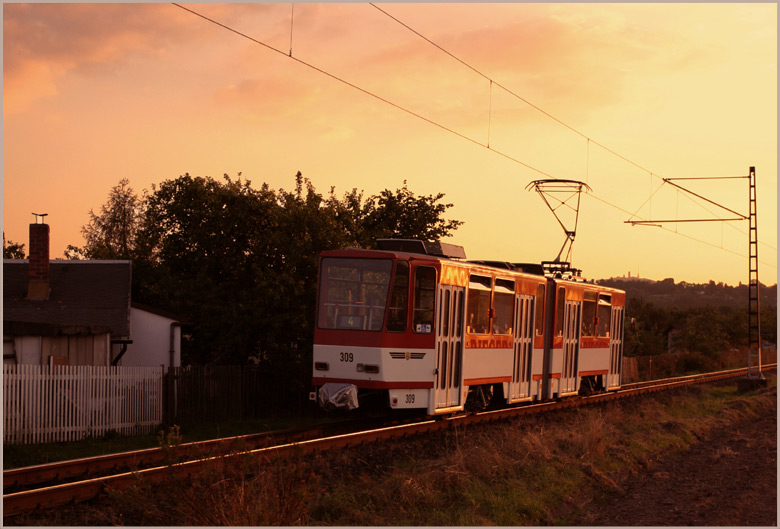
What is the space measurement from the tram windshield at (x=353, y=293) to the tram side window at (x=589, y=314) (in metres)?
10.4

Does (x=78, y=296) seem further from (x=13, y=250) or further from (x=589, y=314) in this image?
(x=13, y=250)

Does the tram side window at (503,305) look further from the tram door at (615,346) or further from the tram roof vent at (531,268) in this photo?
the tram door at (615,346)

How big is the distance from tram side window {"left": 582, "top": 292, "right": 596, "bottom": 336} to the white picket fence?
11724 mm

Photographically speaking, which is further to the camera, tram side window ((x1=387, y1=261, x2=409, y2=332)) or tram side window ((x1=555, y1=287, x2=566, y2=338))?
tram side window ((x1=555, y1=287, x2=566, y2=338))

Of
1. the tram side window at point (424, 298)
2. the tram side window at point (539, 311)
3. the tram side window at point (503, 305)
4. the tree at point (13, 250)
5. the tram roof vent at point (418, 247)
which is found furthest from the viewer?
the tree at point (13, 250)

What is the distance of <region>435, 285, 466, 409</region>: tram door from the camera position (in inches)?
660

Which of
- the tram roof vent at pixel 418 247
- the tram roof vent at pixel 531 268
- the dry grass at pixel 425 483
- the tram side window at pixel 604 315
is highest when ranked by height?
the tram roof vent at pixel 418 247

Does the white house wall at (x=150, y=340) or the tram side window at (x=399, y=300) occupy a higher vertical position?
the tram side window at (x=399, y=300)

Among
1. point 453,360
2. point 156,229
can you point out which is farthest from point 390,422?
point 156,229

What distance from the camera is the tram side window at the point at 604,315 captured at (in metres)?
26.6

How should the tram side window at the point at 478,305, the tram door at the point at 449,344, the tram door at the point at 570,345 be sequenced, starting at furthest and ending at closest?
the tram door at the point at 570,345 < the tram side window at the point at 478,305 < the tram door at the point at 449,344

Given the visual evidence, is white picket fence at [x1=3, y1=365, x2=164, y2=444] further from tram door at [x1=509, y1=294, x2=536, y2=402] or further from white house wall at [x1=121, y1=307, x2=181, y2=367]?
tram door at [x1=509, y1=294, x2=536, y2=402]

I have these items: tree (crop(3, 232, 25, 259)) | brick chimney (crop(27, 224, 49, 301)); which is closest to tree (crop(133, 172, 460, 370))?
brick chimney (crop(27, 224, 49, 301))

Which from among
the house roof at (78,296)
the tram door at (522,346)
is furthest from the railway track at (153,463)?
the house roof at (78,296)
